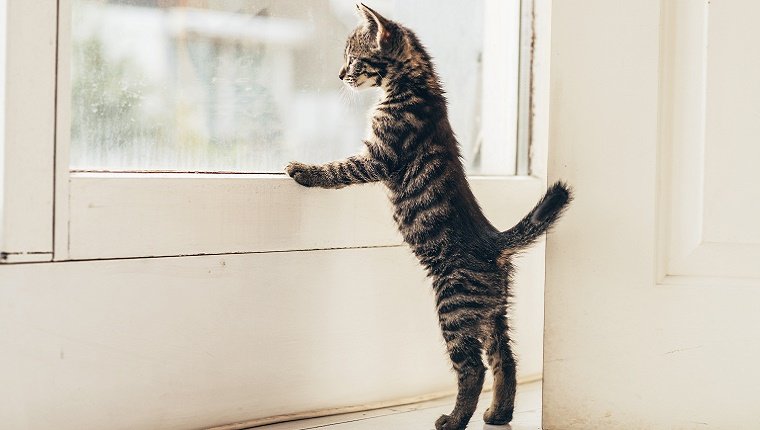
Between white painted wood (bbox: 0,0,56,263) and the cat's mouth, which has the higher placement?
the cat's mouth

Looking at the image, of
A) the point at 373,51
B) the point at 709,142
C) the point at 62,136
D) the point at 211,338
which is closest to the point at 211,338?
the point at 211,338

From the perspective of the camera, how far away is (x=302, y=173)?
3.99ft

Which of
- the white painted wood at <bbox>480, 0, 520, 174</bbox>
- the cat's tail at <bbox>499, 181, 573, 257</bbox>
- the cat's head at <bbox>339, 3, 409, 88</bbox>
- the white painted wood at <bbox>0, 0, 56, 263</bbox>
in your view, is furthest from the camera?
the white painted wood at <bbox>480, 0, 520, 174</bbox>

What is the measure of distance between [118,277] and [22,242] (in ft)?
0.43

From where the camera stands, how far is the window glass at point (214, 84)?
111 centimetres

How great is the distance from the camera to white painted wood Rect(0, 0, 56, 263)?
983 millimetres

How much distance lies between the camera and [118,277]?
108 cm

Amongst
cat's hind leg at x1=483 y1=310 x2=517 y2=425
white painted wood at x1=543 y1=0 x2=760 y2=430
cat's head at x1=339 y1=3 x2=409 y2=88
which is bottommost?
cat's hind leg at x1=483 y1=310 x2=517 y2=425

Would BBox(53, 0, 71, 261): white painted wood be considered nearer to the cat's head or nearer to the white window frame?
the white window frame

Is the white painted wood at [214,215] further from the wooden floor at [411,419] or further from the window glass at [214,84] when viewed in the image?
the wooden floor at [411,419]

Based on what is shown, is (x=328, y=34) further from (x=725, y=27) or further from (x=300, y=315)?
(x=725, y=27)

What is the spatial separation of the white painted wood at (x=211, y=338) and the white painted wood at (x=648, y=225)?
0.94 ft

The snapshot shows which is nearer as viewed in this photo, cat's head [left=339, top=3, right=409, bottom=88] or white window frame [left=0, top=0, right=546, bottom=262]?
white window frame [left=0, top=0, right=546, bottom=262]

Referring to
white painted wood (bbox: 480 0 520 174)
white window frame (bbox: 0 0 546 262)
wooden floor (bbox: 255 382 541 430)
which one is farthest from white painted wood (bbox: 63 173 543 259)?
white painted wood (bbox: 480 0 520 174)
